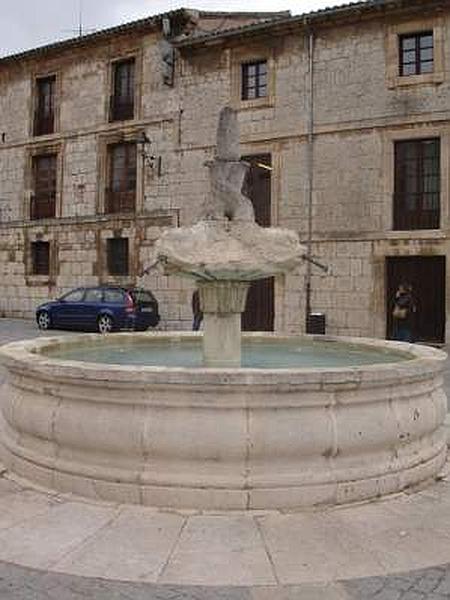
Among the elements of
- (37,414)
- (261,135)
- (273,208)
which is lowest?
(37,414)

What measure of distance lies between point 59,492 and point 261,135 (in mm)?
14819

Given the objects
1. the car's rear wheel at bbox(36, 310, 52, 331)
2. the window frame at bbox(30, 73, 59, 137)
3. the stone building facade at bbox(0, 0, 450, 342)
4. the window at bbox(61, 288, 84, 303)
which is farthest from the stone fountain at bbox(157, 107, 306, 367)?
the window frame at bbox(30, 73, 59, 137)

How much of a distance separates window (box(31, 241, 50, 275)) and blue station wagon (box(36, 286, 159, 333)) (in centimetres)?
439

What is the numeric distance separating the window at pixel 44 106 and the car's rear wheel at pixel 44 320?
7311 millimetres

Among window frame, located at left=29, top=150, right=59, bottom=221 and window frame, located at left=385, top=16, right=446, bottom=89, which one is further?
window frame, located at left=29, top=150, right=59, bottom=221

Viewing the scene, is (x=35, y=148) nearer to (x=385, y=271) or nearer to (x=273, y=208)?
(x=273, y=208)

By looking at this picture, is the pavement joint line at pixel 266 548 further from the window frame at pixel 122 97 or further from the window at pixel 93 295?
the window frame at pixel 122 97

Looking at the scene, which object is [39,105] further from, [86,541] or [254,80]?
[86,541]

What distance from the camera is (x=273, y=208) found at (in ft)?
57.0

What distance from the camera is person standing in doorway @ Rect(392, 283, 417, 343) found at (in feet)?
45.0

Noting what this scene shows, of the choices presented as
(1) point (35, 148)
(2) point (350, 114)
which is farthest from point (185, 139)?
(1) point (35, 148)

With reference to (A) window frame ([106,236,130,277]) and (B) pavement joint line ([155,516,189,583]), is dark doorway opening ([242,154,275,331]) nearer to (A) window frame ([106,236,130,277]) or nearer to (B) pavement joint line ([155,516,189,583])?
(A) window frame ([106,236,130,277])

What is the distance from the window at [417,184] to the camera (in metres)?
15.6

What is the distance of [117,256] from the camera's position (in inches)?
807
